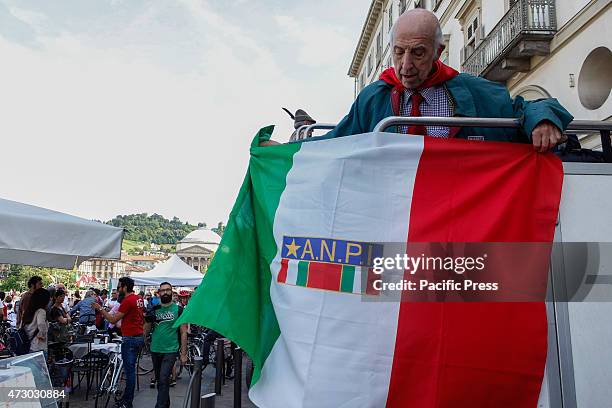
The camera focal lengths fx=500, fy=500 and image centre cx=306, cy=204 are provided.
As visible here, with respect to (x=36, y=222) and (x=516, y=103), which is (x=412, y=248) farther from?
(x=36, y=222)

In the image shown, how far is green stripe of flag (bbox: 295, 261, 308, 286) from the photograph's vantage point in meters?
2.14

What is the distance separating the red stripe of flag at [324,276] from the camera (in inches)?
81.0

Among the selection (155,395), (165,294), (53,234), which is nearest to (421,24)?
(53,234)

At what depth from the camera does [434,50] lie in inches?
101

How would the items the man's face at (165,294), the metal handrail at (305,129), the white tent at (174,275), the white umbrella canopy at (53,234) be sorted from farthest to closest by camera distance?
the white tent at (174,275)
the man's face at (165,294)
the white umbrella canopy at (53,234)
the metal handrail at (305,129)

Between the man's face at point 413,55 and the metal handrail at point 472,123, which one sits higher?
the man's face at point 413,55

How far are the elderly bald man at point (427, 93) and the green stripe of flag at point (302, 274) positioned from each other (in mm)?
853

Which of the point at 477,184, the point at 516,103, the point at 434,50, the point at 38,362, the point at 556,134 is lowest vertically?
the point at 38,362

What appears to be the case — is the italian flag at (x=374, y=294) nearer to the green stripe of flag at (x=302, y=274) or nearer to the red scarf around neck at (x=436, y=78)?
the green stripe of flag at (x=302, y=274)

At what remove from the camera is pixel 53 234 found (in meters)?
6.43

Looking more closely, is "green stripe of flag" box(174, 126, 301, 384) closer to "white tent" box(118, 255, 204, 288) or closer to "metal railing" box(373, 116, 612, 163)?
"metal railing" box(373, 116, 612, 163)

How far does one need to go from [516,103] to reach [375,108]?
2.38 ft

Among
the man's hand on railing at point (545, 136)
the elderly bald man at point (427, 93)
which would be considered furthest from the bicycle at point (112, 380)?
the man's hand on railing at point (545, 136)

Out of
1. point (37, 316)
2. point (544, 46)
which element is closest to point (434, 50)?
point (37, 316)
